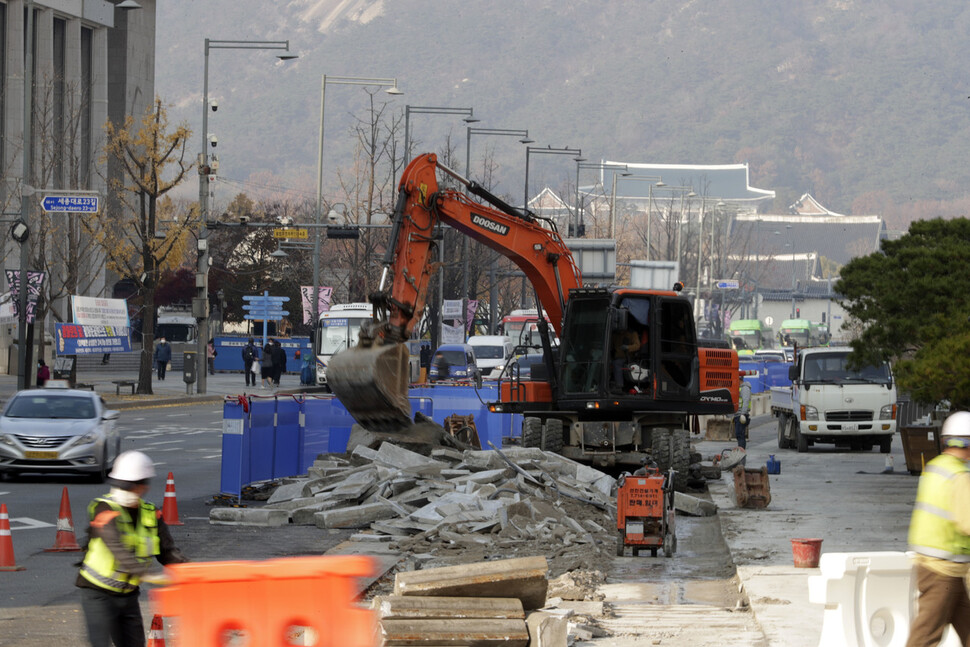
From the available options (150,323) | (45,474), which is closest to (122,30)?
(150,323)

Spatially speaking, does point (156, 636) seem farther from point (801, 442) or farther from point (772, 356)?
point (772, 356)

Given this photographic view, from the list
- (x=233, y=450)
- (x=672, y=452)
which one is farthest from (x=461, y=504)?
(x=672, y=452)

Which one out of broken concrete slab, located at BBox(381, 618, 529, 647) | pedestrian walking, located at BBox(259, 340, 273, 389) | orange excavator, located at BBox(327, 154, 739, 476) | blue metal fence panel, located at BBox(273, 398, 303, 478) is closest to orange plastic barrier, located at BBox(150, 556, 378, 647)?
broken concrete slab, located at BBox(381, 618, 529, 647)


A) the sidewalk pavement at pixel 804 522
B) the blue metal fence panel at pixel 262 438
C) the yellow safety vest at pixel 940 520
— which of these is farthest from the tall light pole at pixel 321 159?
the yellow safety vest at pixel 940 520

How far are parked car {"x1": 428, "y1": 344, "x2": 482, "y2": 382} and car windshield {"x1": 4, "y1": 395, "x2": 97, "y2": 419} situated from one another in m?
26.8

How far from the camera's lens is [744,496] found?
778 inches

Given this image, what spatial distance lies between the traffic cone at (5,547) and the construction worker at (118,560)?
20.2 ft

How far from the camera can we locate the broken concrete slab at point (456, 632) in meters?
9.65

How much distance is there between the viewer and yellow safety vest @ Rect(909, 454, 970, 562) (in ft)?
27.7

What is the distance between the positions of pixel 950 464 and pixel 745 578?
16.8 ft

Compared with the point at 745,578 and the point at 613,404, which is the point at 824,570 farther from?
the point at 613,404

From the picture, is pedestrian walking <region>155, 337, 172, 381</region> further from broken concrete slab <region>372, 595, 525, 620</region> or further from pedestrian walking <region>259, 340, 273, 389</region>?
broken concrete slab <region>372, 595, 525, 620</region>

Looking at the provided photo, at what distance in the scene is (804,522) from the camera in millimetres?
18188

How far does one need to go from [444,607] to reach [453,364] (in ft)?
136
